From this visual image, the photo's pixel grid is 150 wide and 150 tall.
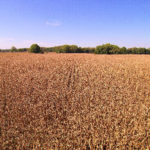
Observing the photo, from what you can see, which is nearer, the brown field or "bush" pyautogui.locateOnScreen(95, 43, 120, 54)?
the brown field

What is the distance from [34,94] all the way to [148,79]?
463cm

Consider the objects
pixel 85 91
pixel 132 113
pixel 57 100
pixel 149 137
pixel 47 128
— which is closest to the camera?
pixel 149 137

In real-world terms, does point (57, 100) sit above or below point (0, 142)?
above

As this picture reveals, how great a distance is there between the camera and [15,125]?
2.69 meters

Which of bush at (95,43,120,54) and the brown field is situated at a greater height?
bush at (95,43,120,54)

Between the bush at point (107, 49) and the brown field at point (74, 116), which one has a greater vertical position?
the bush at point (107, 49)

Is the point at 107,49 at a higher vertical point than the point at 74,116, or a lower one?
higher

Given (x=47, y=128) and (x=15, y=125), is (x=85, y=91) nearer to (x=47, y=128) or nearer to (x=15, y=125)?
(x=47, y=128)

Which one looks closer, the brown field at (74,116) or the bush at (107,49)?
the brown field at (74,116)

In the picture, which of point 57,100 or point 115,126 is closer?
point 115,126

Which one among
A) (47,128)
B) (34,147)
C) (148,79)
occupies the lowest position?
(34,147)

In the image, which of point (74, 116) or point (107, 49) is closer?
point (74, 116)

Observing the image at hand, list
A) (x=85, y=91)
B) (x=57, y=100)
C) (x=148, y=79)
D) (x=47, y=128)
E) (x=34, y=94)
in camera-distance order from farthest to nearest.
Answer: (x=148, y=79)
(x=85, y=91)
(x=34, y=94)
(x=57, y=100)
(x=47, y=128)

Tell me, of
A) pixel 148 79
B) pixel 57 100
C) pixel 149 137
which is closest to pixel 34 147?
pixel 57 100
